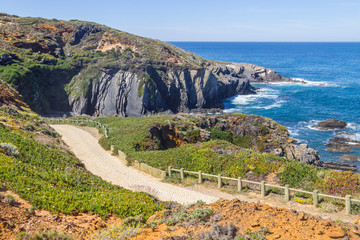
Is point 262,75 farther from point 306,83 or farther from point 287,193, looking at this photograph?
point 287,193

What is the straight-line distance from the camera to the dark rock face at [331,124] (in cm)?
5647

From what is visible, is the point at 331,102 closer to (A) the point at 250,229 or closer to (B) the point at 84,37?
(B) the point at 84,37

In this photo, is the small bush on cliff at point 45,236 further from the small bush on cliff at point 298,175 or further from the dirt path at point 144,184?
the small bush on cliff at point 298,175

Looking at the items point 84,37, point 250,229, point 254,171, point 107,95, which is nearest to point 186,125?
point 254,171

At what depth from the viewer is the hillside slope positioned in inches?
2500

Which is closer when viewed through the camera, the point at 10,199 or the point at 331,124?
the point at 10,199

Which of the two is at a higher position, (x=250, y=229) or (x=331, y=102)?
(x=250, y=229)

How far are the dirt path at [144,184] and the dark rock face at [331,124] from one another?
136 ft

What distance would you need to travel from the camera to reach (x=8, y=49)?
214 feet

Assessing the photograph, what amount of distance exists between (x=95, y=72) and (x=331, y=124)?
154 ft

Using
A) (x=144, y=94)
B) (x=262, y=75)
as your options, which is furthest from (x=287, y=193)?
(x=262, y=75)

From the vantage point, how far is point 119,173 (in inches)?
882

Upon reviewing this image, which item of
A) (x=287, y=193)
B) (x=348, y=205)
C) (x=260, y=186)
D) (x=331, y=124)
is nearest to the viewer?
(x=348, y=205)

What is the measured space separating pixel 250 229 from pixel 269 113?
6129cm
